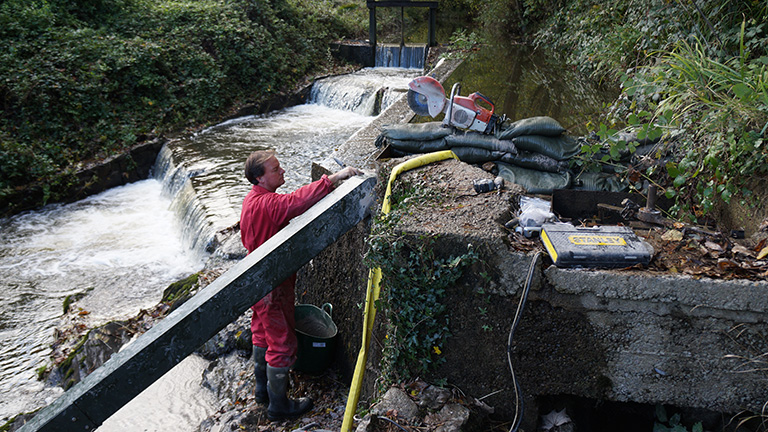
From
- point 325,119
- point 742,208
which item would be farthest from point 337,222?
point 325,119

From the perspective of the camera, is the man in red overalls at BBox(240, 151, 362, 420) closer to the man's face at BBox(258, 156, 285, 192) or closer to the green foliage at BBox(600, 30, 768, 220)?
the man's face at BBox(258, 156, 285, 192)

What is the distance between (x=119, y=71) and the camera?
33.6 ft

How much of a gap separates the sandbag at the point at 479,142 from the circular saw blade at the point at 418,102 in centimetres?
35

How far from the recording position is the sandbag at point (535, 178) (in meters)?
4.01

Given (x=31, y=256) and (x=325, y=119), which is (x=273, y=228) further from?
(x=325, y=119)

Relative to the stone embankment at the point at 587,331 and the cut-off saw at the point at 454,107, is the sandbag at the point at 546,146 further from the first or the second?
the stone embankment at the point at 587,331

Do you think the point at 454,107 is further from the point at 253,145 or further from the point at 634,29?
the point at 253,145

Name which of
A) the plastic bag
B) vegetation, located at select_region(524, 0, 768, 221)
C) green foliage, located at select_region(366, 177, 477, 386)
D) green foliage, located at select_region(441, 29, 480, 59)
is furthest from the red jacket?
green foliage, located at select_region(441, 29, 480, 59)

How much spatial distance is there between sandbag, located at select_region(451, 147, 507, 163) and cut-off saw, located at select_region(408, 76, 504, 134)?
0.18m

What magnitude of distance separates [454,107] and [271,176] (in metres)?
1.74

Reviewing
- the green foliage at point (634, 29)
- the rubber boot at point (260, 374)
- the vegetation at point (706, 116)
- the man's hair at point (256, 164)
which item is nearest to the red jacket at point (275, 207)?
the man's hair at point (256, 164)

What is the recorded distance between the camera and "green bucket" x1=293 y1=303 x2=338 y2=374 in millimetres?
3828

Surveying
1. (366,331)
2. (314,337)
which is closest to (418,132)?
(314,337)

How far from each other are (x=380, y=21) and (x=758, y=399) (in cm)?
1816
